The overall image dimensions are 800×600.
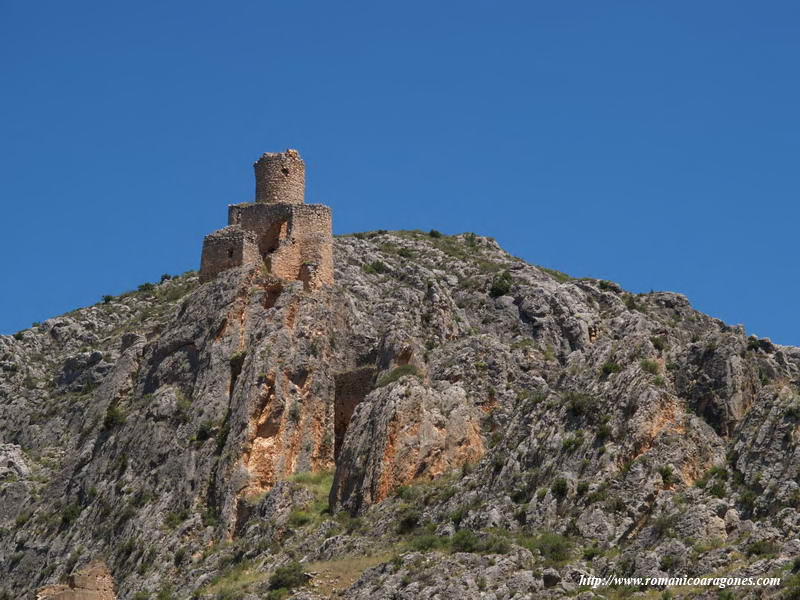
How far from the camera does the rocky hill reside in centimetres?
5572

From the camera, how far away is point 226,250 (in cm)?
8231

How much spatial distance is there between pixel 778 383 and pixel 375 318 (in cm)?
2662

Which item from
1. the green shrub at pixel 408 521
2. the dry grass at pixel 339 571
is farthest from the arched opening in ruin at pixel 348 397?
the dry grass at pixel 339 571

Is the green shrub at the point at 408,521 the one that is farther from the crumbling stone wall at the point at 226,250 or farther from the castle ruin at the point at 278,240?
the crumbling stone wall at the point at 226,250

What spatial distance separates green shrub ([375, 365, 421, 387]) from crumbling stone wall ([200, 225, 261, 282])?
1114 cm

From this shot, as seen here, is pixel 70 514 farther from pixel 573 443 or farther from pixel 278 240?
pixel 573 443

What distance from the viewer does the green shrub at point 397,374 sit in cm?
7275

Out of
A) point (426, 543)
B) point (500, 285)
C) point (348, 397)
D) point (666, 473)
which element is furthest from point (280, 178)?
point (666, 473)

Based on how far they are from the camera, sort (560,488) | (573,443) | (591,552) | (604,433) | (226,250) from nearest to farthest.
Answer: (591,552), (560,488), (604,433), (573,443), (226,250)

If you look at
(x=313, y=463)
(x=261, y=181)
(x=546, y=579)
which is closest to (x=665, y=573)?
(x=546, y=579)

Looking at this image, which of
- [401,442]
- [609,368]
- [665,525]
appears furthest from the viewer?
[401,442]

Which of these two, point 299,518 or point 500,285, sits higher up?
point 500,285

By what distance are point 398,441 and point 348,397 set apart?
24.7 feet

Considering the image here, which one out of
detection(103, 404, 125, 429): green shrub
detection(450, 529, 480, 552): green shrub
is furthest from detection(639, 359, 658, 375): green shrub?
detection(103, 404, 125, 429): green shrub
